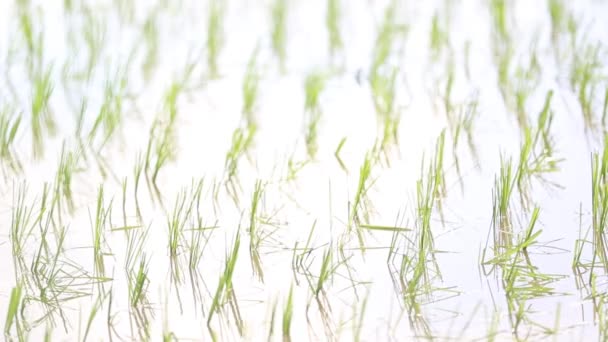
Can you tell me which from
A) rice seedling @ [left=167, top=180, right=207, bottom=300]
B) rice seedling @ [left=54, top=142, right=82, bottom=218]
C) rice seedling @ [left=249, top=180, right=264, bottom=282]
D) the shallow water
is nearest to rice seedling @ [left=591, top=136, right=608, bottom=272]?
the shallow water

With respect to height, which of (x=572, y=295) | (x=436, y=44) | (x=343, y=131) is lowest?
(x=572, y=295)

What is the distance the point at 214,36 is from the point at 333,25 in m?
0.53

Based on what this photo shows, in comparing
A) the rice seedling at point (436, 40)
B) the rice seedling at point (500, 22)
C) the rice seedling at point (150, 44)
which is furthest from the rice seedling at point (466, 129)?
the rice seedling at point (150, 44)

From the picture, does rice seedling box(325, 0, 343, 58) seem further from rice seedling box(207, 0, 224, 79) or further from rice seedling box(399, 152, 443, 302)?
rice seedling box(399, 152, 443, 302)

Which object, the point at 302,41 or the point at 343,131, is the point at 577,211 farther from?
the point at 302,41

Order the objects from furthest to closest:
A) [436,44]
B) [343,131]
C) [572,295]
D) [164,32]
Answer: [164,32] → [436,44] → [343,131] → [572,295]

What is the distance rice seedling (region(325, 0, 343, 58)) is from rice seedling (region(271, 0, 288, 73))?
7.0 inches

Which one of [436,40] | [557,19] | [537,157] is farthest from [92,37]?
[537,157]

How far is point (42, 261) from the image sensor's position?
2.59 m

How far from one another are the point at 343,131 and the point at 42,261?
1254mm

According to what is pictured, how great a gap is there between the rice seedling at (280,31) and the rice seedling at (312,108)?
37 cm

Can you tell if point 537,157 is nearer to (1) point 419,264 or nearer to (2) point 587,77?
(2) point 587,77

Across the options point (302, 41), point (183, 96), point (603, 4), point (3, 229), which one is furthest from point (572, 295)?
point (603, 4)

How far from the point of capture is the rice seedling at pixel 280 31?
4484mm
